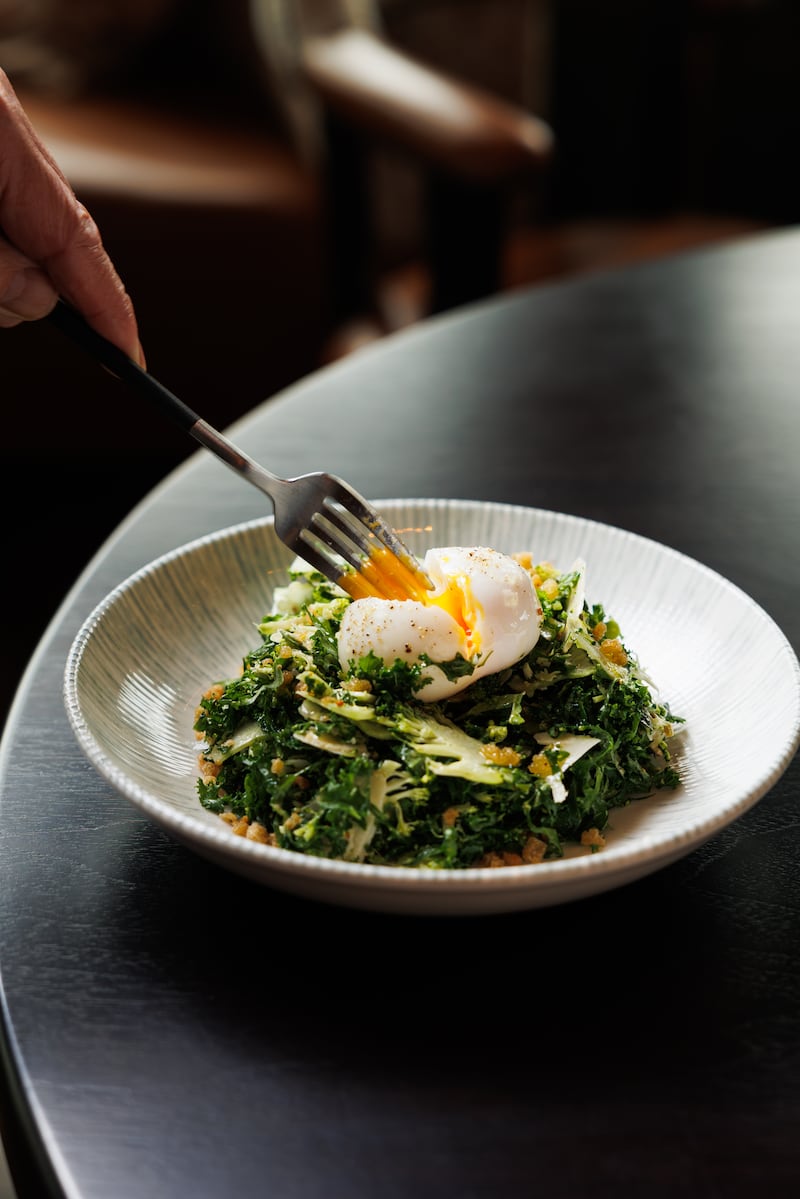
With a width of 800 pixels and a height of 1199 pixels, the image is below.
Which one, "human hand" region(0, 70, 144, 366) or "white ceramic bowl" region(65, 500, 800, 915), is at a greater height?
"human hand" region(0, 70, 144, 366)

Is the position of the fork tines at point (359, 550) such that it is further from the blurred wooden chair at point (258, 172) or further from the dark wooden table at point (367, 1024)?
the blurred wooden chair at point (258, 172)

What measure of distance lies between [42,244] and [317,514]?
37 centimetres

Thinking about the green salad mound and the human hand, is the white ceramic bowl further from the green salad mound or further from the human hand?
the human hand

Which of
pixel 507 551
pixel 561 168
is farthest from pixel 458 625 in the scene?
pixel 561 168

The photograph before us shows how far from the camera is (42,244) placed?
1.25 meters

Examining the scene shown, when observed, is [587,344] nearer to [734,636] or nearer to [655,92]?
[734,636]

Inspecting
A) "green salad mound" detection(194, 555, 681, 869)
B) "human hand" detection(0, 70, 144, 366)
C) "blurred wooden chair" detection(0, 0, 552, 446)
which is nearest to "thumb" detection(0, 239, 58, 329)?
"human hand" detection(0, 70, 144, 366)

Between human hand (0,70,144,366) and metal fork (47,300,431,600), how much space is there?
21mm

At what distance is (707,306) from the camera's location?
7.75ft

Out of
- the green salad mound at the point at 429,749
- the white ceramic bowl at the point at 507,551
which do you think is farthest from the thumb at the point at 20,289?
the green salad mound at the point at 429,749

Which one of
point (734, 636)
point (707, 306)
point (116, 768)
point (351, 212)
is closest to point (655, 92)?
point (351, 212)

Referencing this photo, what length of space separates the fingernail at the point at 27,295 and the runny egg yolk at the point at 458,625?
0.44 meters

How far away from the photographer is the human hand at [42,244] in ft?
3.96

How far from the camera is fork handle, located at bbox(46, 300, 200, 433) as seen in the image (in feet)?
4.09
